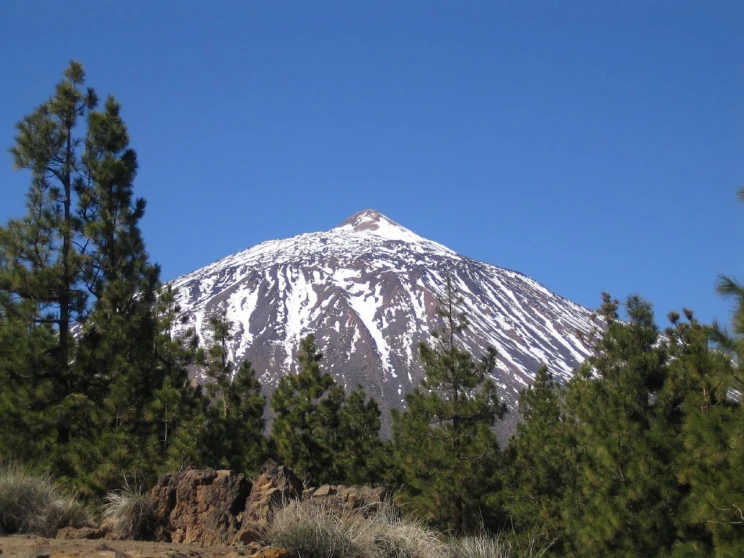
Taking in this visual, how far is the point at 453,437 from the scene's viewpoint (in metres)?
23.9

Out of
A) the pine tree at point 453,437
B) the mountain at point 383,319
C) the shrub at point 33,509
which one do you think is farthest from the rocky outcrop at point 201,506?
the mountain at point 383,319

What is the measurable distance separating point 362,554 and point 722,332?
15.6 ft

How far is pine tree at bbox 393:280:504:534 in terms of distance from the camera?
23.1 m

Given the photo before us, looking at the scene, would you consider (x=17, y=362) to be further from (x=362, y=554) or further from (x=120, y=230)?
(x=362, y=554)

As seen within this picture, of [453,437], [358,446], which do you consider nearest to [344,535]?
[453,437]

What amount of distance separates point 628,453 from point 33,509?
1082cm

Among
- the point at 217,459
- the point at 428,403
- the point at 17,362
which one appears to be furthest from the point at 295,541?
the point at 428,403

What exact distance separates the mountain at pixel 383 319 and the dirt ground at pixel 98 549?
403ft

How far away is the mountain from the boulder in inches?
4786

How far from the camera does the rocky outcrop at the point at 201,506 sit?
851 centimetres

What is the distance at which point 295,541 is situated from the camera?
7.15m

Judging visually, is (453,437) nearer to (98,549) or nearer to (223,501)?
(223,501)

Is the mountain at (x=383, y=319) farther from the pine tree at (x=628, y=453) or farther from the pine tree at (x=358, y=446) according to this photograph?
the pine tree at (x=628, y=453)

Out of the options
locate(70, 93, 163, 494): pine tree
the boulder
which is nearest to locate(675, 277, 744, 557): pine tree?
the boulder
